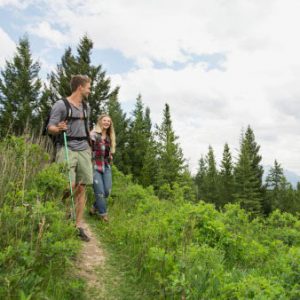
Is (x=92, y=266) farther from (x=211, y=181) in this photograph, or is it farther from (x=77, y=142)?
(x=211, y=181)

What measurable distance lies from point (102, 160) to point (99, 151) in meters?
0.20

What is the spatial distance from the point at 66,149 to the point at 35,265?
2038mm

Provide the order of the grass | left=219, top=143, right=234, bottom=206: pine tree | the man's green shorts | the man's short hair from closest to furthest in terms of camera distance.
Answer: the grass < the man's green shorts < the man's short hair < left=219, top=143, right=234, bottom=206: pine tree

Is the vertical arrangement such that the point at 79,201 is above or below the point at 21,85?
below

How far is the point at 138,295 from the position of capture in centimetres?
319

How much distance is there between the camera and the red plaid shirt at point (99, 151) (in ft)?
20.8

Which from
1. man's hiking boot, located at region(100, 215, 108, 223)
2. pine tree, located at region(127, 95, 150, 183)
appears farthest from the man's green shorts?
pine tree, located at region(127, 95, 150, 183)

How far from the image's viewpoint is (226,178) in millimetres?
48531

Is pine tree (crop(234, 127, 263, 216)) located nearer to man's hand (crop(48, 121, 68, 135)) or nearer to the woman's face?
the woman's face

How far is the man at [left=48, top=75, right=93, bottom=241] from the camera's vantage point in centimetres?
457

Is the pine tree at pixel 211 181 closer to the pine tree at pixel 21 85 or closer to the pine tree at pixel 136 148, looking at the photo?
the pine tree at pixel 136 148

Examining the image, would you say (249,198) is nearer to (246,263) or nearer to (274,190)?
(274,190)

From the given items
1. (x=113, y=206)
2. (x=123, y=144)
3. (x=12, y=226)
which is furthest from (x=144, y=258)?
(x=123, y=144)

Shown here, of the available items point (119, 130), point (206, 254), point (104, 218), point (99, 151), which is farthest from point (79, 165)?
point (119, 130)
